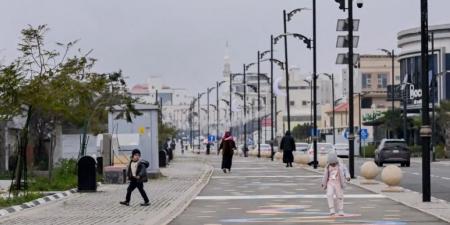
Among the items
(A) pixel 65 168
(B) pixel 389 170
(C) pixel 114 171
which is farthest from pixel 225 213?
(A) pixel 65 168

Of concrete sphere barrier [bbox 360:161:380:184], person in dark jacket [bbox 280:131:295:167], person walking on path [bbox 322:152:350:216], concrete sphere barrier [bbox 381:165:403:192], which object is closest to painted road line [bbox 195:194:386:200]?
concrete sphere barrier [bbox 381:165:403:192]

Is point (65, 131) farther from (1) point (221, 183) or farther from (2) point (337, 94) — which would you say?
(2) point (337, 94)

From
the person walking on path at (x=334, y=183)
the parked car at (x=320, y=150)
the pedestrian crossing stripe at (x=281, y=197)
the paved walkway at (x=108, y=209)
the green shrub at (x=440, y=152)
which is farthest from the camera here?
the green shrub at (x=440, y=152)

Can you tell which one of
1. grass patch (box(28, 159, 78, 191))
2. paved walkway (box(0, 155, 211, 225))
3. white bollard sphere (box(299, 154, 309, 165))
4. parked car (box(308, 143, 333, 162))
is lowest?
paved walkway (box(0, 155, 211, 225))

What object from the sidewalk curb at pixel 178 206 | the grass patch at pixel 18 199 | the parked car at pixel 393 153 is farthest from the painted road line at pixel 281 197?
the parked car at pixel 393 153

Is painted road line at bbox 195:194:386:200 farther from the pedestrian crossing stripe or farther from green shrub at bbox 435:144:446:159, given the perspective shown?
green shrub at bbox 435:144:446:159

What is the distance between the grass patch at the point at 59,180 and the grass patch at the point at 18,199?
290 cm

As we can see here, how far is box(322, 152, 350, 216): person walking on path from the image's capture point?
2117 cm

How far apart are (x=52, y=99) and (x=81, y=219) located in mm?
9584

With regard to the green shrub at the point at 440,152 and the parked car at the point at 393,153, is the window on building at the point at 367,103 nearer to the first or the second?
the green shrub at the point at 440,152

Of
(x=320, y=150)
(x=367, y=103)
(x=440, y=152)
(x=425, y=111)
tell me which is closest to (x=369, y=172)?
(x=425, y=111)

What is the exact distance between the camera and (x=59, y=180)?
34469mm

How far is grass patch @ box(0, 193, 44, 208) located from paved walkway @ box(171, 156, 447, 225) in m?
4.21

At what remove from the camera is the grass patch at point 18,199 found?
24.6 m
